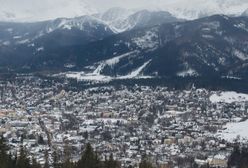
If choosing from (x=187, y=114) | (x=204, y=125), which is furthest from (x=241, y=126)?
(x=187, y=114)

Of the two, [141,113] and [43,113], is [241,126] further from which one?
[43,113]

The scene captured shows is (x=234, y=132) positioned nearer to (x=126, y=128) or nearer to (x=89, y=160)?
(x=126, y=128)

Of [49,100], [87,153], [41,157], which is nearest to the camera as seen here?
[87,153]

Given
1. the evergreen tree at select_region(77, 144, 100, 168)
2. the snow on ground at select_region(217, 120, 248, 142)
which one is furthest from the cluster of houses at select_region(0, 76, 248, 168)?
the evergreen tree at select_region(77, 144, 100, 168)

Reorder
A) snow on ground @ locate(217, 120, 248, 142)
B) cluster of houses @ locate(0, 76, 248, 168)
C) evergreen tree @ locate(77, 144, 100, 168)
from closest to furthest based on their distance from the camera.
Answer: evergreen tree @ locate(77, 144, 100, 168) → cluster of houses @ locate(0, 76, 248, 168) → snow on ground @ locate(217, 120, 248, 142)

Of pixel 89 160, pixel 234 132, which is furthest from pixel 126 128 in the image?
pixel 89 160

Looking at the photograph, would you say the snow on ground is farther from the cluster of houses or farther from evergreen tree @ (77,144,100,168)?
evergreen tree @ (77,144,100,168)

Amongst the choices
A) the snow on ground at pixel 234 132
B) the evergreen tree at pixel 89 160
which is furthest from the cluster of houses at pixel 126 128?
the evergreen tree at pixel 89 160
